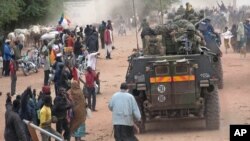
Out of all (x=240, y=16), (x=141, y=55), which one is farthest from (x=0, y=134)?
(x=240, y=16)

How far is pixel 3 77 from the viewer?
2662cm

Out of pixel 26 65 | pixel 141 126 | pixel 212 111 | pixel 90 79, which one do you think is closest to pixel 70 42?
pixel 26 65

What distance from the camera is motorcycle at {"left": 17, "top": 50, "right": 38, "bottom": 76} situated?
26623mm

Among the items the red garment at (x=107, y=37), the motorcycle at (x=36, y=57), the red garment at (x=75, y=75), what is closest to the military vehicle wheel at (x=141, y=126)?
the red garment at (x=75, y=75)

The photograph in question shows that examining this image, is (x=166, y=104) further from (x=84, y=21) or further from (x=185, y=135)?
(x=84, y=21)

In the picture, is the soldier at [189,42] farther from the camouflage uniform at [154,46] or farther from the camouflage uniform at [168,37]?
the camouflage uniform at [154,46]

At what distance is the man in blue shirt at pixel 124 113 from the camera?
39.3ft

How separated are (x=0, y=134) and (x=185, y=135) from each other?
171 inches

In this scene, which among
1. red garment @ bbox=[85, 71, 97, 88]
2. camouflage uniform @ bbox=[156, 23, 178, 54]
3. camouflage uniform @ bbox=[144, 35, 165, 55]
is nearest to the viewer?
camouflage uniform @ bbox=[144, 35, 165, 55]

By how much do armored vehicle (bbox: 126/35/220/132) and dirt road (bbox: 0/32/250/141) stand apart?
50 cm

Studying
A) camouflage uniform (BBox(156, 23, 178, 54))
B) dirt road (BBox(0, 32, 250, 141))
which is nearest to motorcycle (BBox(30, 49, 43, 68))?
dirt road (BBox(0, 32, 250, 141))

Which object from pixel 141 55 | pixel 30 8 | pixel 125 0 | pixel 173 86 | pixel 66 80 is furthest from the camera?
pixel 125 0

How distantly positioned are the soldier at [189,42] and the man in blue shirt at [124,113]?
3.36 metres

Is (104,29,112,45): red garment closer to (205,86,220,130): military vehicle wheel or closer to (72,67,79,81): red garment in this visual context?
(72,67,79,81): red garment
